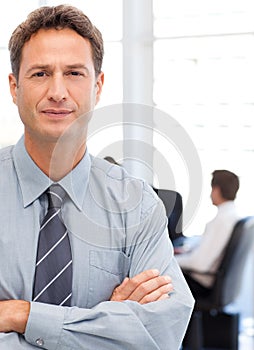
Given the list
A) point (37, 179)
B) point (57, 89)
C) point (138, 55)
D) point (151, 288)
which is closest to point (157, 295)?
point (151, 288)

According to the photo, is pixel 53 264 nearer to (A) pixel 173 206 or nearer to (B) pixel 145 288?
(B) pixel 145 288

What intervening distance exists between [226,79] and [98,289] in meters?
2.82

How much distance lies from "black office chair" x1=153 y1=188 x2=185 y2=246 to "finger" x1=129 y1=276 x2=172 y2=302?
0.72 metres

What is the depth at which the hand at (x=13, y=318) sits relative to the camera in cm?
138

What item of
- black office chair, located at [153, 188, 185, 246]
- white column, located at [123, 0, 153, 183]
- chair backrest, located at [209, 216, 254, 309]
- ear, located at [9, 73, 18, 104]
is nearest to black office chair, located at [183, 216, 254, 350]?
chair backrest, located at [209, 216, 254, 309]

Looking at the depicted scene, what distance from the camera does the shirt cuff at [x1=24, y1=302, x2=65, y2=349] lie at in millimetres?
1375

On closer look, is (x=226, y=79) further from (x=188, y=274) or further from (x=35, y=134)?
(x=35, y=134)

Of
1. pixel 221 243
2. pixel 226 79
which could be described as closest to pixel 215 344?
pixel 221 243

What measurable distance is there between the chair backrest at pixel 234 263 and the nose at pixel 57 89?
2.10 metres

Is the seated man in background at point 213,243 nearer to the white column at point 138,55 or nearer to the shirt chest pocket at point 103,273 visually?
the white column at point 138,55

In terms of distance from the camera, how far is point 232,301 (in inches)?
140

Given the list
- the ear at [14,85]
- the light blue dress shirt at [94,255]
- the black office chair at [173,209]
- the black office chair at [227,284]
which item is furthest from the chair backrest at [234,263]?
the ear at [14,85]

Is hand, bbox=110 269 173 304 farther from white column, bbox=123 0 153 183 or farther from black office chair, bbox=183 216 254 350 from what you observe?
white column, bbox=123 0 153 183

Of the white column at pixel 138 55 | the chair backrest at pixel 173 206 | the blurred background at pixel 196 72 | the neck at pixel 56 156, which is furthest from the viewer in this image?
the white column at pixel 138 55
